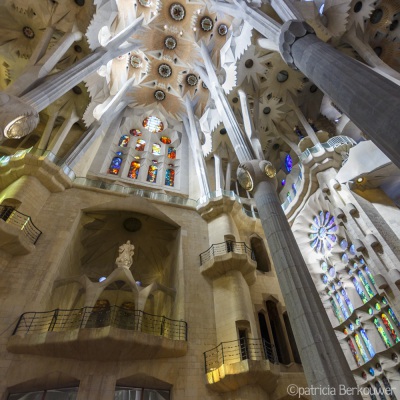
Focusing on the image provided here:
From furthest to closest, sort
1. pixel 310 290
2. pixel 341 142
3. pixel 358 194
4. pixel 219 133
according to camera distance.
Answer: pixel 219 133 → pixel 341 142 → pixel 358 194 → pixel 310 290

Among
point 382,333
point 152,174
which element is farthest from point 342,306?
point 152,174

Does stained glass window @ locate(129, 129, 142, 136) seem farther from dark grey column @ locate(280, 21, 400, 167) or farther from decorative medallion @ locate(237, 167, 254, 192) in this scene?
dark grey column @ locate(280, 21, 400, 167)

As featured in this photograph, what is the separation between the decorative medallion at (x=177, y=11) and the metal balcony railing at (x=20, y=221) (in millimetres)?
17592

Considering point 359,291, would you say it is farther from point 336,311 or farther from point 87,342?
point 87,342

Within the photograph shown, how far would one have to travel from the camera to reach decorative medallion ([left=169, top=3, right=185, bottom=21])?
64.3ft

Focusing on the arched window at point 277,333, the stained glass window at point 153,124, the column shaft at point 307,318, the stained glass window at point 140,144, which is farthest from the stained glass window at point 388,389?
the stained glass window at point 153,124

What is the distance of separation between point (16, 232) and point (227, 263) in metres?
7.15

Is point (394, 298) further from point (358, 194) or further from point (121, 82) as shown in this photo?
point (121, 82)

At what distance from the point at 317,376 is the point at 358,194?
709cm

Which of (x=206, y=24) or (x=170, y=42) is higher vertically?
(x=170, y=42)

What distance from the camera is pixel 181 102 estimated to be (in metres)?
21.9

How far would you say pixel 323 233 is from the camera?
1156cm

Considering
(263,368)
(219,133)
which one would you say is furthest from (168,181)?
(263,368)

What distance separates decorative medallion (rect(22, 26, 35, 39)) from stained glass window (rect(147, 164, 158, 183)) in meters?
8.58
